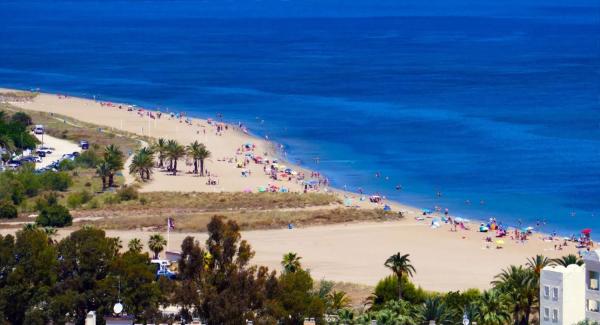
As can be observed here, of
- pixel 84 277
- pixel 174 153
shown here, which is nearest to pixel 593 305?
pixel 84 277

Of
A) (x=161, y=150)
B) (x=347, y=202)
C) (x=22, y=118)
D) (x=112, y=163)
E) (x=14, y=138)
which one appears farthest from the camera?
(x=22, y=118)

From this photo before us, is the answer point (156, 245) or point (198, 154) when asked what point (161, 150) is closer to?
point (198, 154)

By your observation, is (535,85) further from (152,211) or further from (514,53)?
(152,211)

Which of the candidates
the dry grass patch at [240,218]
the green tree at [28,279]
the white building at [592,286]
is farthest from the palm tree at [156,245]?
the white building at [592,286]

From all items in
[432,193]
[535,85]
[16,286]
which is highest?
[535,85]

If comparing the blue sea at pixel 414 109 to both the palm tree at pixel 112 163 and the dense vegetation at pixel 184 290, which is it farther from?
the dense vegetation at pixel 184 290

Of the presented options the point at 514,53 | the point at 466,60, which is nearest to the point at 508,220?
the point at 466,60

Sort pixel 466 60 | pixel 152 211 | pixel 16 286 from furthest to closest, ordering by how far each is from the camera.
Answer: pixel 466 60 → pixel 152 211 → pixel 16 286
